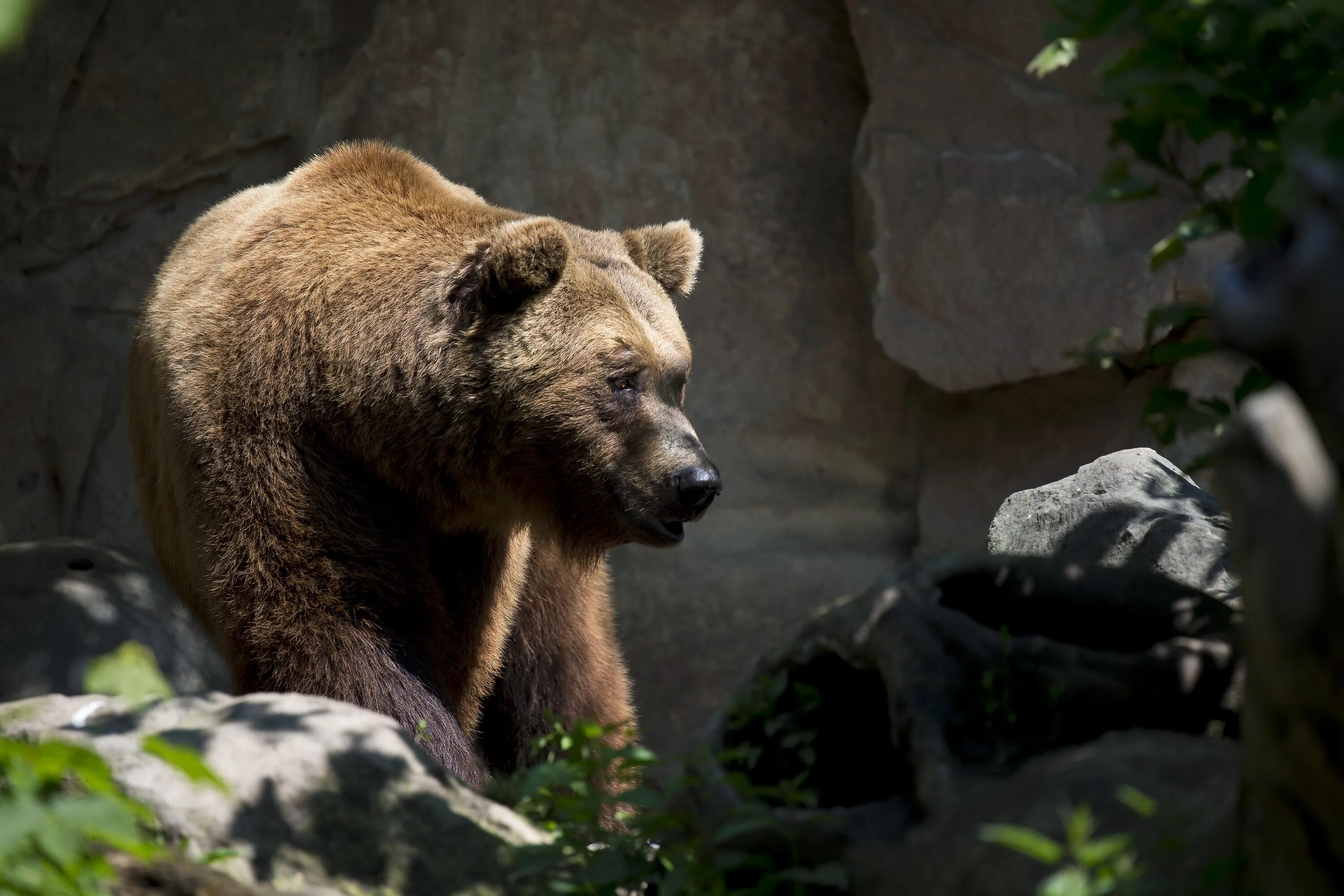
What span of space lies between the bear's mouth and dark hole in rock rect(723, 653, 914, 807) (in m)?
1.76

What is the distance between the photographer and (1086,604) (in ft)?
8.95

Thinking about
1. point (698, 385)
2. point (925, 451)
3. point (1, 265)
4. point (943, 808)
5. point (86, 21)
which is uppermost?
point (86, 21)

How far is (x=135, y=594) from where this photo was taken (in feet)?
20.7

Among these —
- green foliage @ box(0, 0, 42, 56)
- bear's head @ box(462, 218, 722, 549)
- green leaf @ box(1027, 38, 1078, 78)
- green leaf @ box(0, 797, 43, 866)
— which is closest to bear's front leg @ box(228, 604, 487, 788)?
bear's head @ box(462, 218, 722, 549)

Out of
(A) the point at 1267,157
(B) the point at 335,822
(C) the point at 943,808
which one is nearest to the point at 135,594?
(B) the point at 335,822

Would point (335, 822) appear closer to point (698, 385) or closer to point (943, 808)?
point (943, 808)

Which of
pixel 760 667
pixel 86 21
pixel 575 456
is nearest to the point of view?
pixel 760 667

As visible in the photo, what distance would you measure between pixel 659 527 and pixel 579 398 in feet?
1.62

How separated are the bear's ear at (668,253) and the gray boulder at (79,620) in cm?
225

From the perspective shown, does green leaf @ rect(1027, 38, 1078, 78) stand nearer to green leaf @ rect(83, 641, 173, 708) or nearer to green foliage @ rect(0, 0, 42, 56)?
green foliage @ rect(0, 0, 42, 56)

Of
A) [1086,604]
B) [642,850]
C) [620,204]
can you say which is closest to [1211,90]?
[1086,604]

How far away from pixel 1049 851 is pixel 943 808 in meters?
0.56

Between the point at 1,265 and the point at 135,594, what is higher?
the point at 1,265

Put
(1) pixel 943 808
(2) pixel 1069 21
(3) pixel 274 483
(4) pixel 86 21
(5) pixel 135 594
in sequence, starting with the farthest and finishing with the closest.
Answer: (4) pixel 86 21 < (5) pixel 135 594 < (3) pixel 274 483 < (2) pixel 1069 21 < (1) pixel 943 808
